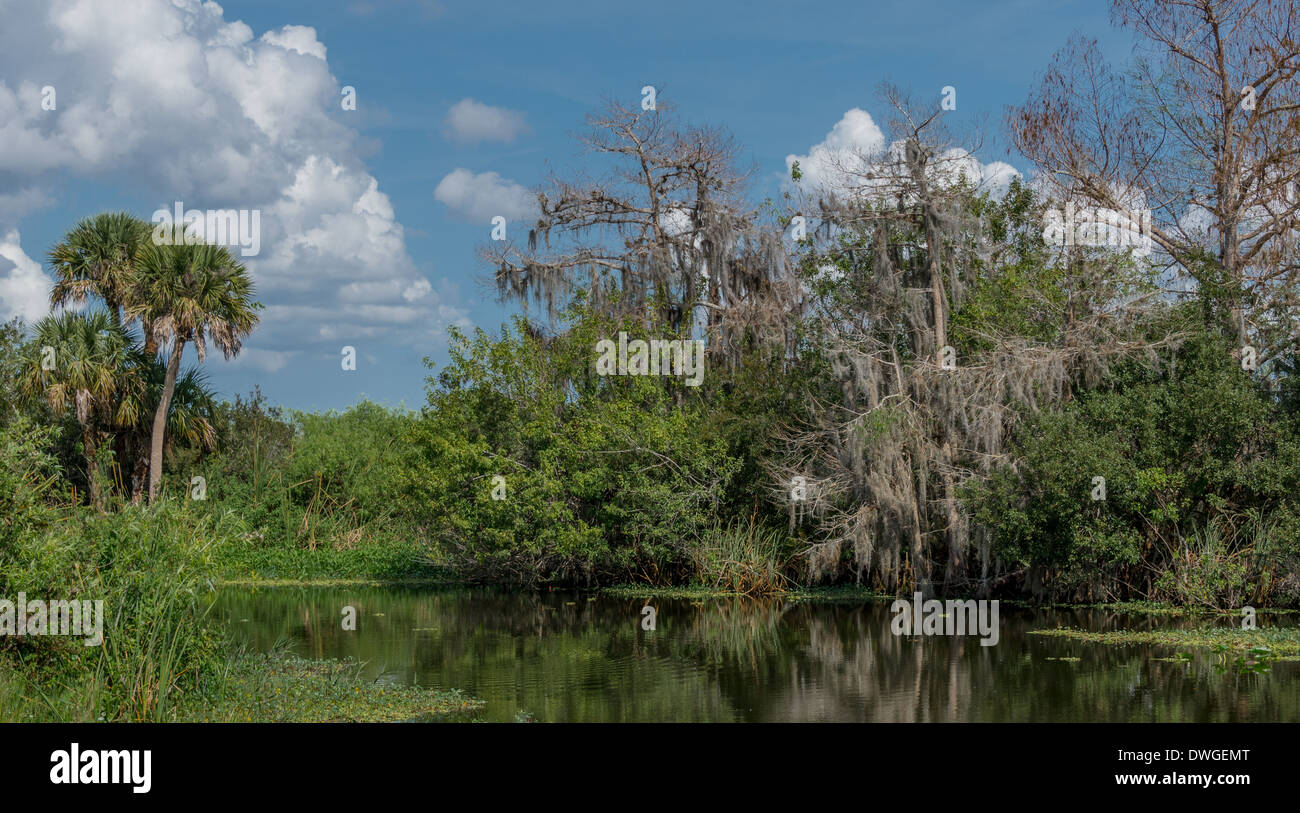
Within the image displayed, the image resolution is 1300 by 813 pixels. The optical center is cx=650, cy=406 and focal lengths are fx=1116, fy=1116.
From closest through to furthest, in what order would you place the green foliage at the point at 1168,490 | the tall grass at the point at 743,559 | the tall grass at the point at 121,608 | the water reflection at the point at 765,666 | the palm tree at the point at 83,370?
1. the tall grass at the point at 121,608
2. the water reflection at the point at 765,666
3. the green foliage at the point at 1168,490
4. the tall grass at the point at 743,559
5. the palm tree at the point at 83,370

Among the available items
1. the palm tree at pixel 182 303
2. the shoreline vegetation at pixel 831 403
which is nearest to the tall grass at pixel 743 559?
the shoreline vegetation at pixel 831 403

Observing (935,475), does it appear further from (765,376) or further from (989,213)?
(989,213)

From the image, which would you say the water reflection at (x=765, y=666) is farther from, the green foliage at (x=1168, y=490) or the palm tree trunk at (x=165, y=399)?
the palm tree trunk at (x=165, y=399)

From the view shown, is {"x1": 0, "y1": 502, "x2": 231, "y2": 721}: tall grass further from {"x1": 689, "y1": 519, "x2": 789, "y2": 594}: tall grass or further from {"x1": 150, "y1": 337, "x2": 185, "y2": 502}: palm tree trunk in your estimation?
{"x1": 150, "y1": 337, "x2": 185, "y2": 502}: palm tree trunk

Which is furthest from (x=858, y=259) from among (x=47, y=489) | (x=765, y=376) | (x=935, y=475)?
(x=47, y=489)

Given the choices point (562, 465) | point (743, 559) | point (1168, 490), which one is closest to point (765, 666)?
point (1168, 490)

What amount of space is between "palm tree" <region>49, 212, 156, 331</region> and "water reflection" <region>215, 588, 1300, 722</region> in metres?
11.9

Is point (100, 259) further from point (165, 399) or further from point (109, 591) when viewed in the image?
point (109, 591)

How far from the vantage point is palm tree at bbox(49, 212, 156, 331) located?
30.4 metres

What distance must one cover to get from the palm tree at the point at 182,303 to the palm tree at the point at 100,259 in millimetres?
1051

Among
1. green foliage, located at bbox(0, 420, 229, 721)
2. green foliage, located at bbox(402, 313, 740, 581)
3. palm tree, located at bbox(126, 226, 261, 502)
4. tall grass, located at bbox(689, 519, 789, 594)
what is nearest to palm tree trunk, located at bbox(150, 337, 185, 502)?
palm tree, located at bbox(126, 226, 261, 502)

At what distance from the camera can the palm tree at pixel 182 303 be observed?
95.9ft
